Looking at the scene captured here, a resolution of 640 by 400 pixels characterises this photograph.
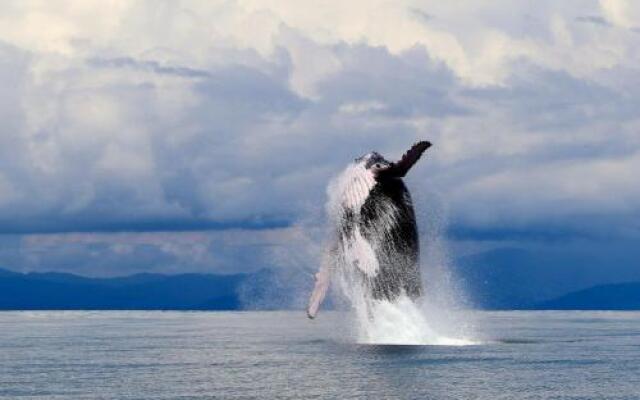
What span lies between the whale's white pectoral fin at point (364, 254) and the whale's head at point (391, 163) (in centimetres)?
328

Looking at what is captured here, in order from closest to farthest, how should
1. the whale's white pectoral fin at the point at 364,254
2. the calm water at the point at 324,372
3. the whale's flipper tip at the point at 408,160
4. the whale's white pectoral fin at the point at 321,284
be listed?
the calm water at the point at 324,372
the whale's flipper tip at the point at 408,160
the whale's white pectoral fin at the point at 364,254
the whale's white pectoral fin at the point at 321,284

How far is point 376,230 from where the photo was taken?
2106 inches

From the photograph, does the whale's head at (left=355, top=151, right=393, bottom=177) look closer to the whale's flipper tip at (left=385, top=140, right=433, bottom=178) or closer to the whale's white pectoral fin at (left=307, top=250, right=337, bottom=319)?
the whale's flipper tip at (left=385, top=140, right=433, bottom=178)

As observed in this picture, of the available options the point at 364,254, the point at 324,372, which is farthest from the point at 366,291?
the point at 324,372

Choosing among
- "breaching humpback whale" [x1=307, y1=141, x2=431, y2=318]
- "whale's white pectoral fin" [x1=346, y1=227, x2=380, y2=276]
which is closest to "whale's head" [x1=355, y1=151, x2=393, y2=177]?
"breaching humpback whale" [x1=307, y1=141, x2=431, y2=318]

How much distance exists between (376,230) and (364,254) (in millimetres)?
1490

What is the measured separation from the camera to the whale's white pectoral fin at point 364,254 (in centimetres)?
5394

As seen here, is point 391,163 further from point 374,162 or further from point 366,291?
point 366,291

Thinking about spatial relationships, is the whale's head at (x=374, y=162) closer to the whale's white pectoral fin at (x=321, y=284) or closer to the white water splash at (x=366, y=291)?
the white water splash at (x=366, y=291)

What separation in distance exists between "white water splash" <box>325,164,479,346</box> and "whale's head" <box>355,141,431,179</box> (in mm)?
372

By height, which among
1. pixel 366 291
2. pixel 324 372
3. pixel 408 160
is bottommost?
pixel 324 372

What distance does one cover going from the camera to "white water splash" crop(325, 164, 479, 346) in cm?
5325

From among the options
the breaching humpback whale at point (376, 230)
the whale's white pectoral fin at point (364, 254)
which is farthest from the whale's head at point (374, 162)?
the whale's white pectoral fin at point (364, 254)

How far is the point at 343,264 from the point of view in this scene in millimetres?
55469
